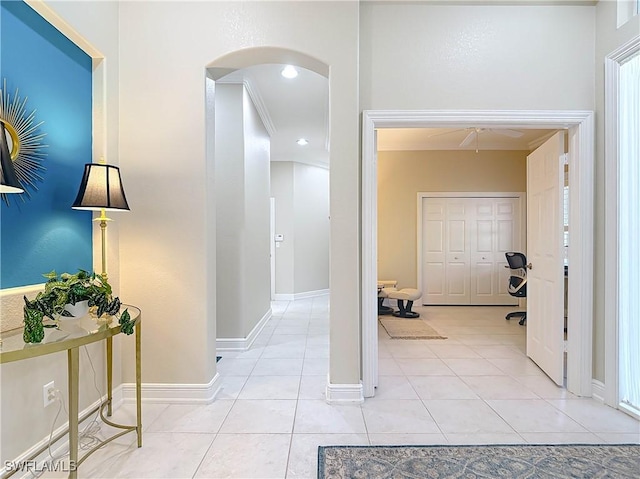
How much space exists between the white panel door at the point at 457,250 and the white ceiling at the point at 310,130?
1139 mm

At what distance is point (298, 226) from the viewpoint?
7164 mm

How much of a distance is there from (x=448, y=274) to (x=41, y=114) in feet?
20.0

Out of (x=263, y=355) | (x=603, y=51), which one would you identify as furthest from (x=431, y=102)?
(x=263, y=355)

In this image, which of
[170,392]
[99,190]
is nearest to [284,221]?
[170,392]

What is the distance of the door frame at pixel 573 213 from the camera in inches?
100

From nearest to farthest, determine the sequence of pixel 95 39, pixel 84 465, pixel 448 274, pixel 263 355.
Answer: pixel 84 465
pixel 95 39
pixel 263 355
pixel 448 274

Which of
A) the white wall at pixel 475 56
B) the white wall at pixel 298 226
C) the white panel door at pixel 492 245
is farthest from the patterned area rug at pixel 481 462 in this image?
the white wall at pixel 298 226

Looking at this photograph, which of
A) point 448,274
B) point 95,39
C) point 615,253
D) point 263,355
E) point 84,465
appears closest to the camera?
point 84,465

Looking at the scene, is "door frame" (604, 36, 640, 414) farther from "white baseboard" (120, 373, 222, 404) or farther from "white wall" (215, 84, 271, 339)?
"white wall" (215, 84, 271, 339)

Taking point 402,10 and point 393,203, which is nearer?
point 402,10

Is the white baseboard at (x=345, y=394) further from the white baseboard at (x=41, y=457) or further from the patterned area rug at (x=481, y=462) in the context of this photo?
the white baseboard at (x=41, y=457)

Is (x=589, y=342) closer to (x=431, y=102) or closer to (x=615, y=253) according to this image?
(x=615, y=253)

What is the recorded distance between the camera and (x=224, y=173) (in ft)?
12.3

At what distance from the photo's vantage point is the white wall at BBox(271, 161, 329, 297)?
704 centimetres
